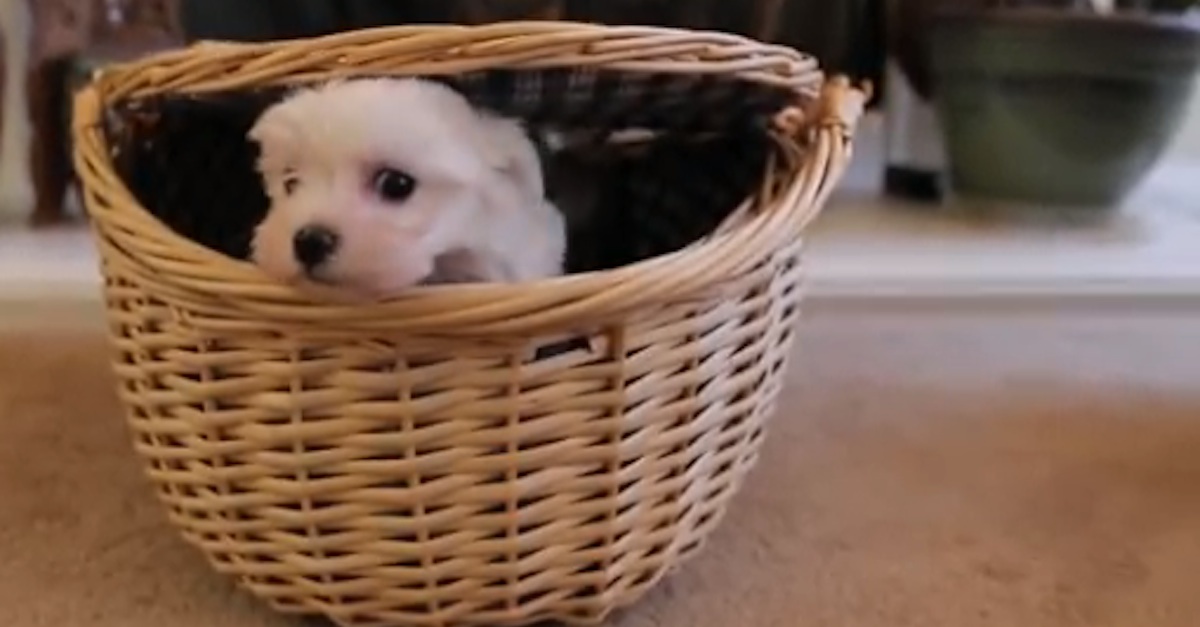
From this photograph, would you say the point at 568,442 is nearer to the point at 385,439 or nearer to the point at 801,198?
the point at 385,439

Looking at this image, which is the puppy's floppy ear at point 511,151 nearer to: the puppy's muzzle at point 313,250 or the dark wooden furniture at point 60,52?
the puppy's muzzle at point 313,250

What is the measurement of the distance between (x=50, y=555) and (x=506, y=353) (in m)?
0.42

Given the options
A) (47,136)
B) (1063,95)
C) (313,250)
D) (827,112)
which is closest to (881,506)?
(827,112)

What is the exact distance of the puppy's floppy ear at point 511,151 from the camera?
0.91m

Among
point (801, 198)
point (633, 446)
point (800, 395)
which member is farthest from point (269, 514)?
point (800, 395)

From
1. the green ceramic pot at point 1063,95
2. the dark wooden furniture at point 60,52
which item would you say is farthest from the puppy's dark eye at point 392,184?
the green ceramic pot at point 1063,95

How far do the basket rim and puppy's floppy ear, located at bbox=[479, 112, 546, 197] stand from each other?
1.8 inches

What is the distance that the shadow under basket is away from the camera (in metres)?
0.85

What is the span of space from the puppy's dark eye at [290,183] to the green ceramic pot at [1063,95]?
1347mm

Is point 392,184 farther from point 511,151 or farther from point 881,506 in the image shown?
point 881,506

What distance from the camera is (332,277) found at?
0.82 meters

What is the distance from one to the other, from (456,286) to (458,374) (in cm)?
5

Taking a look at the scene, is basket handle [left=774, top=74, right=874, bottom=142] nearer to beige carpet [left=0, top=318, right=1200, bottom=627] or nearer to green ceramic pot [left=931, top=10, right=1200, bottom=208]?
beige carpet [left=0, top=318, right=1200, bottom=627]

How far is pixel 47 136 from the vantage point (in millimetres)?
1959
